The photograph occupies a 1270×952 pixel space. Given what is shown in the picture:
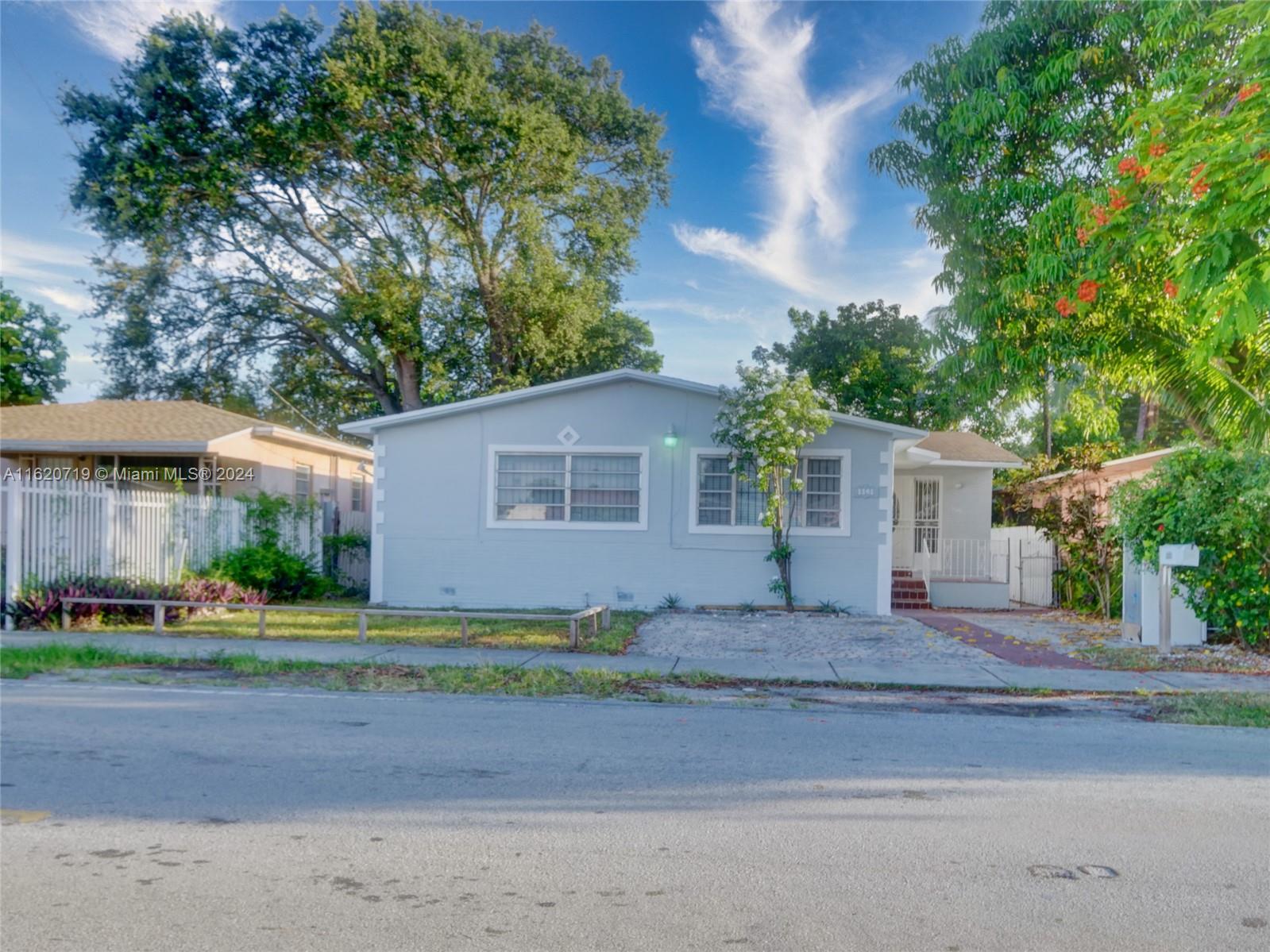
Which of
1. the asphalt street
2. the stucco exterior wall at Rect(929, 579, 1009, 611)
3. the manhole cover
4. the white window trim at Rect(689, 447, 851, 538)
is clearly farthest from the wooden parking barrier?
the stucco exterior wall at Rect(929, 579, 1009, 611)

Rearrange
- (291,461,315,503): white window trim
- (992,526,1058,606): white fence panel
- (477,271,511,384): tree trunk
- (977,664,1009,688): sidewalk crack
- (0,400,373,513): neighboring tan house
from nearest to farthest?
(977,664,1009,688): sidewalk crack
(0,400,373,513): neighboring tan house
(992,526,1058,606): white fence panel
(291,461,315,503): white window trim
(477,271,511,384): tree trunk

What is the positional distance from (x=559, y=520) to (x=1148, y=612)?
9660mm

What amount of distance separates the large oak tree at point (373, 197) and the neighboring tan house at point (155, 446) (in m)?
6.70

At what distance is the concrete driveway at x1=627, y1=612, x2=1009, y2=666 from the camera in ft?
39.9

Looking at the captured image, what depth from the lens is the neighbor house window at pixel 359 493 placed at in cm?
2667

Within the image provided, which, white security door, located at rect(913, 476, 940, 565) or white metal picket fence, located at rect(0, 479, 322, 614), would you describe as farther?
white security door, located at rect(913, 476, 940, 565)

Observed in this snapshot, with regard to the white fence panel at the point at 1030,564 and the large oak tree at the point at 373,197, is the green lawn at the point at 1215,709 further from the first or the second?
the large oak tree at the point at 373,197

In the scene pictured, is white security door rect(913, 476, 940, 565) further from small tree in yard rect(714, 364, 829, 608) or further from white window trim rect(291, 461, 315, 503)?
white window trim rect(291, 461, 315, 503)

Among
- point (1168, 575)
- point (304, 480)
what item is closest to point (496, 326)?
point (304, 480)

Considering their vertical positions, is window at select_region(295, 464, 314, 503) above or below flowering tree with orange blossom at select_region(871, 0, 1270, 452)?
below

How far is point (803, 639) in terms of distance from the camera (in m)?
13.8

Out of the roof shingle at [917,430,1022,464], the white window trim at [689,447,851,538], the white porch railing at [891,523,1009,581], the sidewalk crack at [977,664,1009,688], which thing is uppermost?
the roof shingle at [917,430,1022,464]

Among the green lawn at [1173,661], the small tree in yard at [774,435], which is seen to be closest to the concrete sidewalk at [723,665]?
the green lawn at [1173,661]

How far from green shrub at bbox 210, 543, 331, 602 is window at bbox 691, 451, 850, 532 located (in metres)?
7.60
